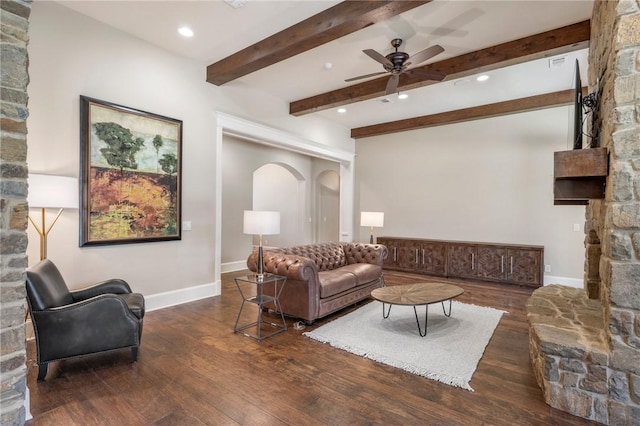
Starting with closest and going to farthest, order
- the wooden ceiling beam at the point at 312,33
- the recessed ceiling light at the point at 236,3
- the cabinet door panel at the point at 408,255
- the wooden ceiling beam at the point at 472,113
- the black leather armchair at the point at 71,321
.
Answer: the black leather armchair at the point at 71,321, the wooden ceiling beam at the point at 312,33, the recessed ceiling light at the point at 236,3, the wooden ceiling beam at the point at 472,113, the cabinet door panel at the point at 408,255

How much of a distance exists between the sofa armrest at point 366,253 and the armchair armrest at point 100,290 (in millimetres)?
3245

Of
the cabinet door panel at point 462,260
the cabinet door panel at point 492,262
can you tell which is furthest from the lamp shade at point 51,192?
the cabinet door panel at point 492,262

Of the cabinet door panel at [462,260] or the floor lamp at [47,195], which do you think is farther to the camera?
the cabinet door panel at [462,260]

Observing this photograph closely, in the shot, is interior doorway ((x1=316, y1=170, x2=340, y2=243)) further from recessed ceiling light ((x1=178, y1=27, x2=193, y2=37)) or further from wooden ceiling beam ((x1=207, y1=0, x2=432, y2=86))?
recessed ceiling light ((x1=178, y1=27, x2=193, y2=37))

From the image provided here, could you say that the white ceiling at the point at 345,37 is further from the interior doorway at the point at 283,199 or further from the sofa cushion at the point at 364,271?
the interior doorway at the point at 283,199

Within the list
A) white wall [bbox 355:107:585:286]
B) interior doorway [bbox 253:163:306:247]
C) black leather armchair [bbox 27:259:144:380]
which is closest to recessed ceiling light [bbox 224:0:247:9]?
black leather armchair [bbox 27:259:144:380]

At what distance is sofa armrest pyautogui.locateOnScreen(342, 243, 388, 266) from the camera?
16.8 feet

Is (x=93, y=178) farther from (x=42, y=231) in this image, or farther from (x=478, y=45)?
(x=478, y=45)

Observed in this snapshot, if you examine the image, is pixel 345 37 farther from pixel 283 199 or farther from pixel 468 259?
pixel 283 199

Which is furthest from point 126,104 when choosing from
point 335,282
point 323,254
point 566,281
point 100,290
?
point 566,281

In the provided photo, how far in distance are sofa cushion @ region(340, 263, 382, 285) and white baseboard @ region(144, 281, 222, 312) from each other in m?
2.05

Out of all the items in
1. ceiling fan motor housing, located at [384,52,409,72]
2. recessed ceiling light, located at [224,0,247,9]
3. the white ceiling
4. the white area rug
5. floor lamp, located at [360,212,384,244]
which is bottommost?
the white area rug

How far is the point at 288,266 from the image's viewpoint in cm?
370

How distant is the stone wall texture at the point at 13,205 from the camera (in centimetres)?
179
